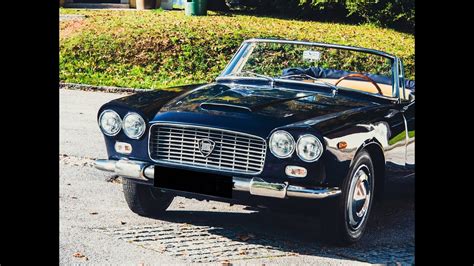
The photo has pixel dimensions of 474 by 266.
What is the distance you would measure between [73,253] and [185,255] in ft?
1.77

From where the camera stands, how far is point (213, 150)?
483 cm

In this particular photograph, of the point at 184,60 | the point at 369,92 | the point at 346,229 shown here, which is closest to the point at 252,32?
the point at 184,60

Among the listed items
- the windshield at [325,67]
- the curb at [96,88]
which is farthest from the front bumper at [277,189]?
the curb at [96,88]

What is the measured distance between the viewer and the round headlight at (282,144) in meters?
4.69

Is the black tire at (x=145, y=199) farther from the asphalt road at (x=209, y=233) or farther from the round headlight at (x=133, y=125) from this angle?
the round headlight at (x=133, y=125)

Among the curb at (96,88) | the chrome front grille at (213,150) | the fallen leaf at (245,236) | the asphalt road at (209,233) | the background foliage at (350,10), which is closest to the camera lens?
the asphalt road at (209,233)

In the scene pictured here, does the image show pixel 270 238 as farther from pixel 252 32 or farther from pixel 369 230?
pixel 252 32

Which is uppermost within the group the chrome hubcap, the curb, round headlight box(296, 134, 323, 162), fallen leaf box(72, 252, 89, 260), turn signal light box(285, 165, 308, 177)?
round headlight box(296, 134, 323, 162)

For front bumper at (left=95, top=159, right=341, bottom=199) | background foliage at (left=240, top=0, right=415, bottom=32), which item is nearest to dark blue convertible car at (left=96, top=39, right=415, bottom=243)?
front bumper at (left=95, top=159, right=341, bottom=199)

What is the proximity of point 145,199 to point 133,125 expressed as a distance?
477 mm

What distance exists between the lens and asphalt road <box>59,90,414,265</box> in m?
4.64

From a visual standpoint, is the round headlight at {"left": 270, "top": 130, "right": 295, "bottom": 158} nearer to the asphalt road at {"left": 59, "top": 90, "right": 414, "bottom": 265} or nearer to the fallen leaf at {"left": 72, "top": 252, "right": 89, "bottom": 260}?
the asphalt road at {"left": 59, "top": 90, "right": 414, "bottom": 265}

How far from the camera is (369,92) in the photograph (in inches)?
217

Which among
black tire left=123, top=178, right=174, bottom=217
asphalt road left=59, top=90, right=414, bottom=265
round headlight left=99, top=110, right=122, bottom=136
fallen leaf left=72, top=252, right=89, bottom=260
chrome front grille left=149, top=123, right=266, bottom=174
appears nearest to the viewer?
fallen leaf left=72, top=252, right=89, bottom=260
